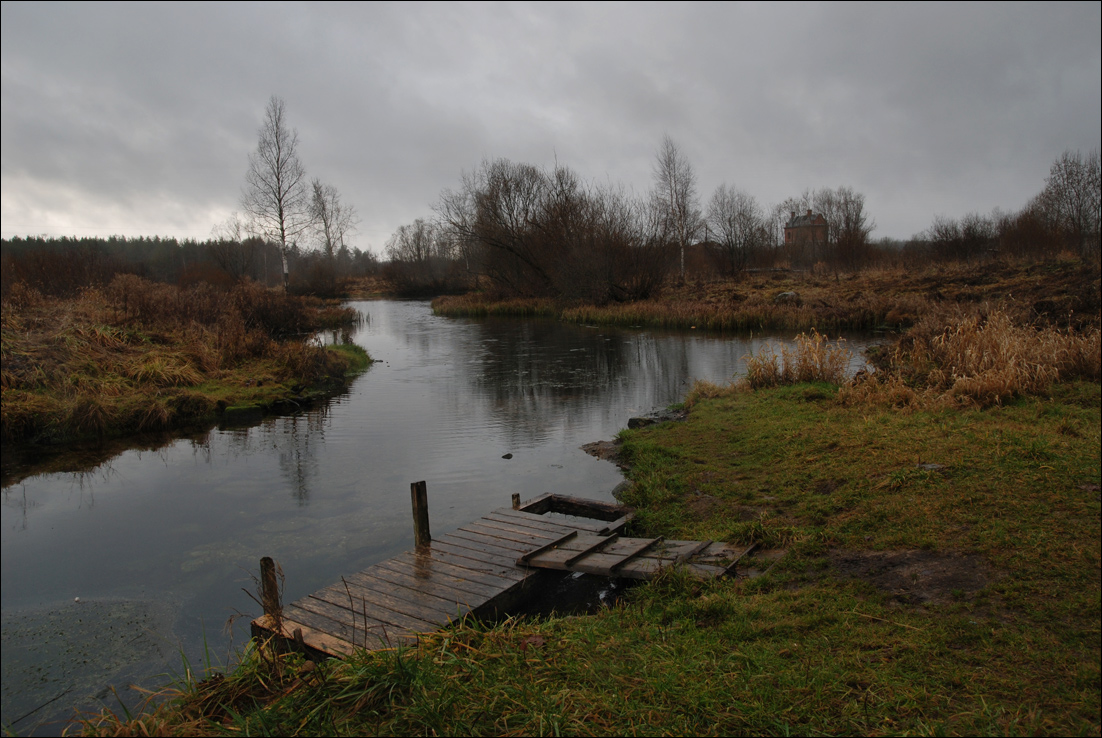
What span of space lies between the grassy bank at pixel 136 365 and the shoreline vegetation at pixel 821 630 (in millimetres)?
9093

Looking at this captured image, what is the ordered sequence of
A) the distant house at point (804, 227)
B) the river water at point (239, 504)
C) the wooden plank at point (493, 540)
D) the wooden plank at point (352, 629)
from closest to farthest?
the wooden plank at point (352, 629) < the river water at point (239, 504) < the wooden plank at point (493, 540) < the distant house at point (804, 227)

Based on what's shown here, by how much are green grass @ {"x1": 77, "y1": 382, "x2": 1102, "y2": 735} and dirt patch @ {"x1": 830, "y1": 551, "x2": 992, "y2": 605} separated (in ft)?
0.05

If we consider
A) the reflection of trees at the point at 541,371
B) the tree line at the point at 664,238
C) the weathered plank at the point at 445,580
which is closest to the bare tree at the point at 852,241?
the tree line at the point at 664,238

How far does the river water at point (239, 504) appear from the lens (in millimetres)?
5047

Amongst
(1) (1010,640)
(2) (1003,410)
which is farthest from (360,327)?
(1) (1010,640)

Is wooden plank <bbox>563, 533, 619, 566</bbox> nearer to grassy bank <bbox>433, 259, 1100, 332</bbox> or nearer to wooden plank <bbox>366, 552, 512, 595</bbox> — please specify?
wooden plank <bbox>366, 552, 512, 595</bbox>

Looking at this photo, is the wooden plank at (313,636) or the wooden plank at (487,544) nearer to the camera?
the wooden plank at (313,636)

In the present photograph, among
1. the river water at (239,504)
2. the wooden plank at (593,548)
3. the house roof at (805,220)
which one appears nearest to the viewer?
the river water at (239,504)

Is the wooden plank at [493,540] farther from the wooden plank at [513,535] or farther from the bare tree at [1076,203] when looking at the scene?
the bare tree at [1076,203]

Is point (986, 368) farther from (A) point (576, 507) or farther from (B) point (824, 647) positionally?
(B) point (824, 647)

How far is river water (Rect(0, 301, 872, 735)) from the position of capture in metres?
5.05

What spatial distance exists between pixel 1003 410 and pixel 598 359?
12.5m

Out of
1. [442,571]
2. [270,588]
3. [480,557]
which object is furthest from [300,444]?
[270,588]

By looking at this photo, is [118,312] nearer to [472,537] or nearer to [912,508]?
[472,537]
